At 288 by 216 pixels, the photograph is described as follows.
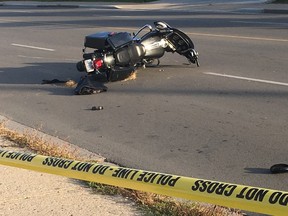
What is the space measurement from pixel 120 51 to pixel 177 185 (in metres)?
6.54

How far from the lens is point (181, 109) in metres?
7.87

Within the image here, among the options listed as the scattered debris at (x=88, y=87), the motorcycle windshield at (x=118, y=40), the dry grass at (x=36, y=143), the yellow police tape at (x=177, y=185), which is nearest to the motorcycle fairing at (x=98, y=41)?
the motorcycle windshield at (x=118, y=40)

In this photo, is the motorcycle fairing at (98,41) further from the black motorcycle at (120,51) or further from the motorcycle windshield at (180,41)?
the motorcycle windshield at (180,41)

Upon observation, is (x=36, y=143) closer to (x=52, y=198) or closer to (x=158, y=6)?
(x=52, y=198)

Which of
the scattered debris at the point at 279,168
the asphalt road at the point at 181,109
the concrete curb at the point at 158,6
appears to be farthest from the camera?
the concrete curb at the point at 158,6

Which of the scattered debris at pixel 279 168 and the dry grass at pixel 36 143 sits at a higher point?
the scattered debris at pixel 279 168

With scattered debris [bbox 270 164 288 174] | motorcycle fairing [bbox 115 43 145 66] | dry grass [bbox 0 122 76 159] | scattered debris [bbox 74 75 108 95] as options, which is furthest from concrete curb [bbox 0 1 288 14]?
scattered debris [bbox 270 164 288 174]

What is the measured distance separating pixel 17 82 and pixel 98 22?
1200 cm

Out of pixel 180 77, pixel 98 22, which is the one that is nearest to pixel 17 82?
pixel 180 77

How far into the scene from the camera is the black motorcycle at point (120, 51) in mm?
9531

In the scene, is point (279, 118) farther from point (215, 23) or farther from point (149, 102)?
point (215, 23)

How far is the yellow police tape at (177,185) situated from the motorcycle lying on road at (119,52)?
17.2 feet

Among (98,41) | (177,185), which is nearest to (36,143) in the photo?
(177,185)

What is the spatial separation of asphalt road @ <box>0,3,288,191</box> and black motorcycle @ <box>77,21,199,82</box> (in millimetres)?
282
